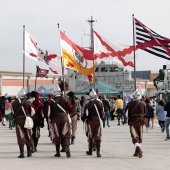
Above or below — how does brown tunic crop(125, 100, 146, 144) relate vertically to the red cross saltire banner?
below

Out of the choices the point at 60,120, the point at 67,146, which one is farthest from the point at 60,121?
the point at 67,146

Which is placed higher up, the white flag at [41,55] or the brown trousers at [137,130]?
the white flag at [41,55]

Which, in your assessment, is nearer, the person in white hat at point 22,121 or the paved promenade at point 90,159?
the paved promenade at point 90,159

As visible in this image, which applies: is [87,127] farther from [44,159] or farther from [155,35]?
[155,35]

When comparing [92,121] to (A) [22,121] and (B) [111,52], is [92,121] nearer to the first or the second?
(A) [22,121]

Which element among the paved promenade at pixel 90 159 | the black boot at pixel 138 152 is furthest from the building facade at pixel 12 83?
the black boot at pixel 138 152

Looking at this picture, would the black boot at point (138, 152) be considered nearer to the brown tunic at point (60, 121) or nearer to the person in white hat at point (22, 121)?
the brown tunic at point (60, 121)

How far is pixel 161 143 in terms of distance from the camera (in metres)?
16.0

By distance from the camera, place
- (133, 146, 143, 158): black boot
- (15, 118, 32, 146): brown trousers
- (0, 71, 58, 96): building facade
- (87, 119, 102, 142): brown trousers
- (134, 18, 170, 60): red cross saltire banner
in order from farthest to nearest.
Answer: (0, 71, 58, 96): building facade → (134, 18, 170, 60): red cross saltire banner → (87, 119, 102, 142): brown trousers → (15, 118, 32, 146): brown trousers → (133, 146, 143, 158): black boot

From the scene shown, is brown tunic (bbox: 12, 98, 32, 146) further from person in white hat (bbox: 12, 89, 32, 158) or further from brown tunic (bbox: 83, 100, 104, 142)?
brown tunic (bbox: 83, 100, 104, 142)

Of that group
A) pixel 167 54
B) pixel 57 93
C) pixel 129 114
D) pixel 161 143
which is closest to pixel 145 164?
pixel 129 114

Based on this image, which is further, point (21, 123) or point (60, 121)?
point (60, 121)

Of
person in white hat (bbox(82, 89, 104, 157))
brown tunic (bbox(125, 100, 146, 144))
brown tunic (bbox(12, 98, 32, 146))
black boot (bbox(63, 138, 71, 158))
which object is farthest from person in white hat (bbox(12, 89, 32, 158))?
brown tunic (bbox(125, 100, 146, 144))

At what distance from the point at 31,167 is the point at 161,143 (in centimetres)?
693
